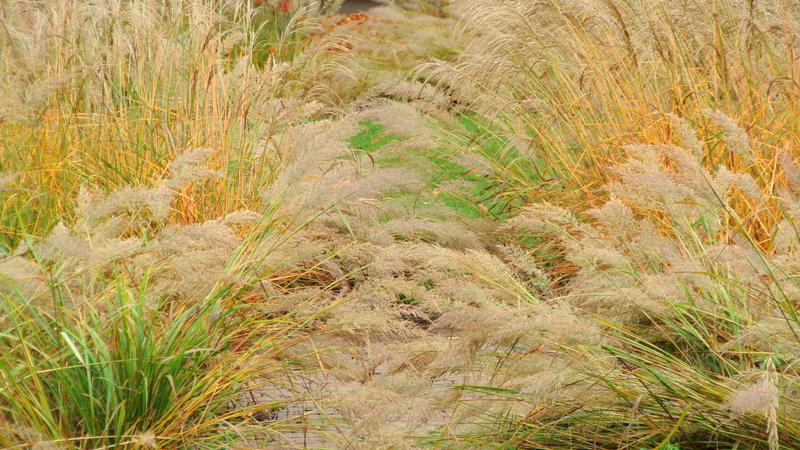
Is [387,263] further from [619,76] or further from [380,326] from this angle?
[619,76]

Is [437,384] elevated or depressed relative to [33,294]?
depressed

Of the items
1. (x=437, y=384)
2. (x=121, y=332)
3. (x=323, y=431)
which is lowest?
(x=437, y=384)

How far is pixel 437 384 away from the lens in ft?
12.9

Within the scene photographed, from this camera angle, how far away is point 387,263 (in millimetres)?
3596

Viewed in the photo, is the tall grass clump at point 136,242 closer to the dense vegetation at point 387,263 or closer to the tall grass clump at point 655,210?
the dense vegetation at point 387,263

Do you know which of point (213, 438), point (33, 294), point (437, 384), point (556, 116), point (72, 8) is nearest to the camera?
point (33, 294)

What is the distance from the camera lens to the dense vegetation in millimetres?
2855

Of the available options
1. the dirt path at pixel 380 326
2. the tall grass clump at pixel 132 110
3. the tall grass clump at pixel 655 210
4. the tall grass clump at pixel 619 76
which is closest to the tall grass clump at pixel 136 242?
the tall grass clump at pixel 132 110

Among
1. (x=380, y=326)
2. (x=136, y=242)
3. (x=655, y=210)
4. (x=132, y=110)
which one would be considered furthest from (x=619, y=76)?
(x=136, y=242)

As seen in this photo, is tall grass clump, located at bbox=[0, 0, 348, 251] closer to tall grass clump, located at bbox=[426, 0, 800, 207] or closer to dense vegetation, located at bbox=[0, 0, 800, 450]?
dense vegetation, located at bbox=[0, 0, 800, 450]

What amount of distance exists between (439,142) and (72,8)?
1839mm

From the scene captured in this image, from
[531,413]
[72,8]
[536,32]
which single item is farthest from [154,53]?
[531,413]

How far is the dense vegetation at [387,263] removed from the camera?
286cm

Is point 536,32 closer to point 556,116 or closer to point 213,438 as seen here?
point 556,116
